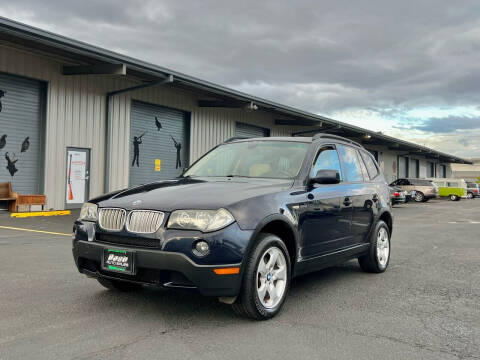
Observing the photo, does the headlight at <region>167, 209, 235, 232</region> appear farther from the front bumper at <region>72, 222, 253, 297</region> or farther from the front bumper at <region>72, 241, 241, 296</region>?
the front bumper at <region>72, 241, 241, 296</region>

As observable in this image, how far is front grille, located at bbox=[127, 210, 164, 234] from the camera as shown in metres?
3.85

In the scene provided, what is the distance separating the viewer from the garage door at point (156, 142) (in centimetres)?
1888

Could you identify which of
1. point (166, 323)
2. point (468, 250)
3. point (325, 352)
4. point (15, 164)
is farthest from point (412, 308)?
point (15, 164)

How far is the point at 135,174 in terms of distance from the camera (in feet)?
62.2

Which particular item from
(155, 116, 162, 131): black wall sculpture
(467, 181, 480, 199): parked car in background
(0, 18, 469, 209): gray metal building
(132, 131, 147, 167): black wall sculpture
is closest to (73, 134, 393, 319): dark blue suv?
(0, 18, 469, 209): gray metal building

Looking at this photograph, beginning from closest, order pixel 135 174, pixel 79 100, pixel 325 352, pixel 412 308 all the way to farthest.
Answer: pixel 325 352, pixel 412 308, pixel 79 100, pixel 135 174

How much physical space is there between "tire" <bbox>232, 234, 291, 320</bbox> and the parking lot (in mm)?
118

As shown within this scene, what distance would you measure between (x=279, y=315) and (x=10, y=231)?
807 cm

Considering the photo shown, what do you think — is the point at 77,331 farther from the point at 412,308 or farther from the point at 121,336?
the point at 412,308

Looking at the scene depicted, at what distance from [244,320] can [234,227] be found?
0.86 metres

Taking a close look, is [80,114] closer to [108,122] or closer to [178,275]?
[108,122]

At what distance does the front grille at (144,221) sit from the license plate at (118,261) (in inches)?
8.0

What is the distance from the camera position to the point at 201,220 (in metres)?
3.77

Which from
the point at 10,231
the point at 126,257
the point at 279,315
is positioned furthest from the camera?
the point at 10,231
